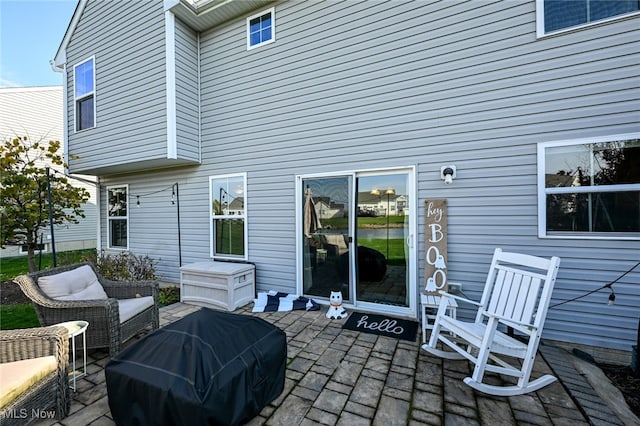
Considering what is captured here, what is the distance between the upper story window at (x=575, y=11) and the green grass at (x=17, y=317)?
7.59 metres

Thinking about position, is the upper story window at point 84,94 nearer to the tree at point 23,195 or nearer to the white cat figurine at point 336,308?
the tree at point 23,195

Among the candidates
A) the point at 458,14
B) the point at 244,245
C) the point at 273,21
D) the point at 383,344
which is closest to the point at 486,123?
the point at 458,14

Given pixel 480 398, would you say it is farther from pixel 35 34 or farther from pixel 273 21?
pixel 35 34

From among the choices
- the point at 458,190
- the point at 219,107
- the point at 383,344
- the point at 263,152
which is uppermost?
the point at 219,107

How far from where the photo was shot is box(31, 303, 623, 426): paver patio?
1.99 meters

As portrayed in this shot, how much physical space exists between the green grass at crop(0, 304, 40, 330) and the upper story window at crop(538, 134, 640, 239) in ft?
22.3

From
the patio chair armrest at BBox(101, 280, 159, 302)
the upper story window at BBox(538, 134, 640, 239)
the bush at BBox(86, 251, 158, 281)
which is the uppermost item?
the upper story window at BBox(538, 134, 640, 239)

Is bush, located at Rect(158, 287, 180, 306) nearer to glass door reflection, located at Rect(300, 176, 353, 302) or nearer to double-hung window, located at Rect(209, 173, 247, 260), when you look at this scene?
double-hung window, located at Rect(209, 173, 247, 260)

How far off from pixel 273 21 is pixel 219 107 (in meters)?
1.85

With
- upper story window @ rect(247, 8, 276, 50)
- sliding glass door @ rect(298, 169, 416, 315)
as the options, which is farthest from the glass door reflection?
upper story window @ rect(247, 8, 276, 50)

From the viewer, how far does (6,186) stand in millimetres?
5199

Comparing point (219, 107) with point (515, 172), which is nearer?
point (515, 172)

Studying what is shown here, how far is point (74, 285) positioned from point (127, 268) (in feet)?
9.15

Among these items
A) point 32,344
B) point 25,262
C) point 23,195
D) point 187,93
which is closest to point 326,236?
point 32,344
